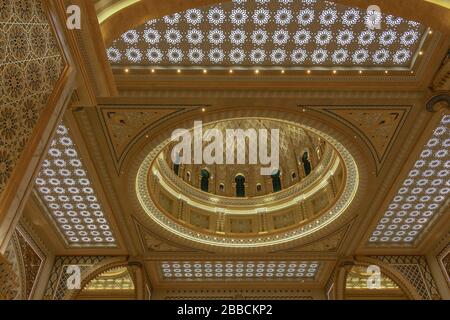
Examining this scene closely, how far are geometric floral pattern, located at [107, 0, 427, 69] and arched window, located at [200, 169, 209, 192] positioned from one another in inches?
285

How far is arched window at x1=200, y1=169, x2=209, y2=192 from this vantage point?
44.5 ft

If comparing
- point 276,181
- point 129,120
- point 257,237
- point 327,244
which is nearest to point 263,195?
point 276,181

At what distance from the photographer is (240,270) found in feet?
42.5

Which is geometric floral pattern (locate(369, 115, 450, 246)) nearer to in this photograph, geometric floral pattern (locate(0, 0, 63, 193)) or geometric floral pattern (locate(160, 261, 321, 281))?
geometric floral pattern (locate(160, 261, 321, 281))

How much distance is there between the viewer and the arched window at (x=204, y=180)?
1355cm

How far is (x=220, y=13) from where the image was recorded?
5969 mm

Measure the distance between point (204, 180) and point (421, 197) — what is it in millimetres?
6782

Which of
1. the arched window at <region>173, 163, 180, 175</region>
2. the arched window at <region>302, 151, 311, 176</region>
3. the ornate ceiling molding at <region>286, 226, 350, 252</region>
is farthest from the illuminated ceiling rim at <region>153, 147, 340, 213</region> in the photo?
the ornate ceiling molding at <region>286, 226, 350, 252</region>

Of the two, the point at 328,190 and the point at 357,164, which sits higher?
the point at 328,190

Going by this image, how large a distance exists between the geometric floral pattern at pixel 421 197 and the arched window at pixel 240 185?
443cm

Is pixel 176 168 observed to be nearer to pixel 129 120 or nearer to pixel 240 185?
pixel 240 185

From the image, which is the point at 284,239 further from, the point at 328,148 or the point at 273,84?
the point at 273,84

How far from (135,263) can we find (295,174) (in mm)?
5781
